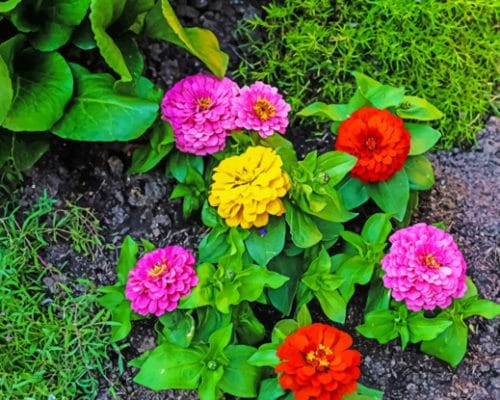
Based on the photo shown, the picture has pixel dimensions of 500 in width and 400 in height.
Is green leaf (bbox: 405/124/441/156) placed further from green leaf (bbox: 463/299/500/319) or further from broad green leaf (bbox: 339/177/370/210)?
green leaf (bbox: 463/299/500/319)

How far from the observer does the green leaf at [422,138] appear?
2303 millimetres

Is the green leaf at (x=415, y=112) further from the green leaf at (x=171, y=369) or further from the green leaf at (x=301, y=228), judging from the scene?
the green leaf at (x=171, y=369)

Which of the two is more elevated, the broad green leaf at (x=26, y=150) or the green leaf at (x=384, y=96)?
the green leaf at (x=384, y=96)

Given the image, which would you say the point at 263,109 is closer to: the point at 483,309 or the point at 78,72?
the point at 78,72

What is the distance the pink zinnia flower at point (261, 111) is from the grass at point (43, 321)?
577mm

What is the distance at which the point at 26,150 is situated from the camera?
232 centimetres

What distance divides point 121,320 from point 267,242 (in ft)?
1.48

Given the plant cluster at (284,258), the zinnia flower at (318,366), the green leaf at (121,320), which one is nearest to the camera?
the zinnia flower at (318,366)

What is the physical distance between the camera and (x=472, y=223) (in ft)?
8.00

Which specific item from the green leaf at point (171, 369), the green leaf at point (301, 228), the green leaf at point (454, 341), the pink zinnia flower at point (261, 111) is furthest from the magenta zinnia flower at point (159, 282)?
the green leaf at point (454, 341)

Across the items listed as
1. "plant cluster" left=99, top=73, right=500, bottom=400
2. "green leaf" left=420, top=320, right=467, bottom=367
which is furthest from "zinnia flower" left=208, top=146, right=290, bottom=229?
"green leaf" left=420, top=320, right=467, bottom=367

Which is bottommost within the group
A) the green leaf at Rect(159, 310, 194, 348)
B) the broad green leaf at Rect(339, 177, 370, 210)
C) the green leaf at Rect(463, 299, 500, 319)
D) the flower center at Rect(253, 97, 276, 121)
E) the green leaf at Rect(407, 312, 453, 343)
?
the green leaf at Rect(159, 310, 194, 348)

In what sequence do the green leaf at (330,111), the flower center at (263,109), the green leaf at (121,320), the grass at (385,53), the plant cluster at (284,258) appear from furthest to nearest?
the grass at (385,53) < the green leaf at (330,111) < the flower center at (263,109) < the green leaf at (121,320) < the plant cluster at (284,258)

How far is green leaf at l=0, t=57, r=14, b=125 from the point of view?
6.68 feet
